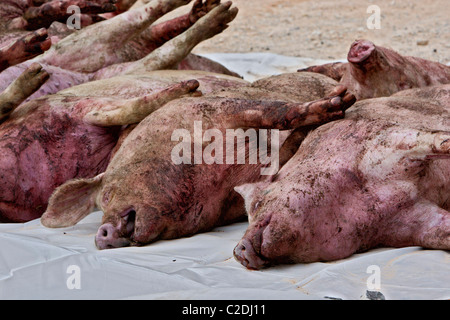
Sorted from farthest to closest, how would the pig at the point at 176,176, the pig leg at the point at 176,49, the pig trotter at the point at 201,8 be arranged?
the pig trotter at the point at 201,8 < the pig leg at the point at 176,49 < the pig at the point at 176,176

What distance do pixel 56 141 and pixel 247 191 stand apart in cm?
123

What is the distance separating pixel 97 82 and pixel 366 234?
2097mm

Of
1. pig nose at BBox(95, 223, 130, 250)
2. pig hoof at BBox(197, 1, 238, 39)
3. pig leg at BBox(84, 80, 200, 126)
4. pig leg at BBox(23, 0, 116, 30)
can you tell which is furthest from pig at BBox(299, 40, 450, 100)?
pig leg at BBox(23, 0, 116, 30)

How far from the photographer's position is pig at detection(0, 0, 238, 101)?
4668 mm

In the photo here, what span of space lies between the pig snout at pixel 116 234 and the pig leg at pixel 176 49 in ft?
6.09

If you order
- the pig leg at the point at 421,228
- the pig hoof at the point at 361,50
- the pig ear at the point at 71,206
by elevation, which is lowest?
the pig ear at the point at 71,206

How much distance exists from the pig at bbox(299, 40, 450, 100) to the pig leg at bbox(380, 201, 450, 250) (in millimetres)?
1248

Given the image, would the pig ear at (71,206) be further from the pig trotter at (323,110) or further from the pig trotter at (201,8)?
the pig trotter at (201,8)

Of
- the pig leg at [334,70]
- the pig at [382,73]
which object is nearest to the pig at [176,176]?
the pig at [382,73]

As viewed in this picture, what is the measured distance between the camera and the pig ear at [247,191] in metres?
2.80

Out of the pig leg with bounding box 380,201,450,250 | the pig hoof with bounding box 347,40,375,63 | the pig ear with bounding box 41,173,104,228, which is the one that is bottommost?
the pig ear with bounding box 41,173,104,228

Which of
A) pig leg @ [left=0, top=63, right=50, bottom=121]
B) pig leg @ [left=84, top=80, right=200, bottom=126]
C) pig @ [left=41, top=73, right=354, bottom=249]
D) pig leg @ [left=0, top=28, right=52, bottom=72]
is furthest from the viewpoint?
pig leg @ [left=0, top=28, right=52, bottom=72]

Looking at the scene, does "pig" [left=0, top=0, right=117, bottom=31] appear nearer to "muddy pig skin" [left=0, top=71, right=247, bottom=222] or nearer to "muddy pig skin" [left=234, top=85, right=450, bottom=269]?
"muddy pig skin" [left=0, top=71, right=247, bottom=222]

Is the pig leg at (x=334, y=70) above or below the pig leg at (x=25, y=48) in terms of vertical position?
below
